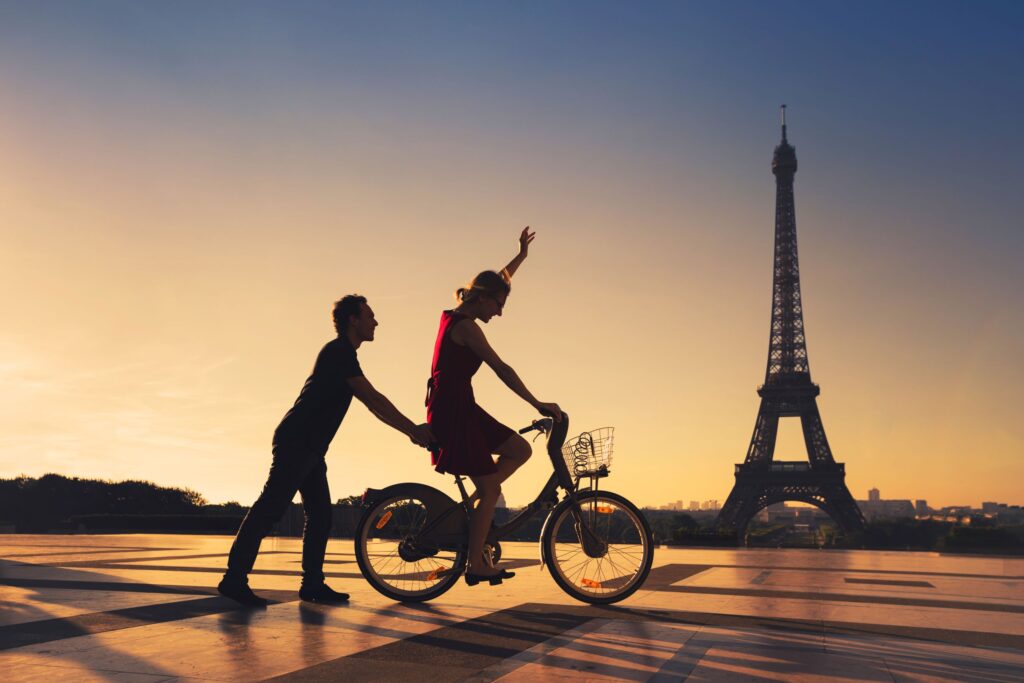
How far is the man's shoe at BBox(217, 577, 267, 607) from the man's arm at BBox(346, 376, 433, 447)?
1.32 meters

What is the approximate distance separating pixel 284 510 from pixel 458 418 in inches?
50.5

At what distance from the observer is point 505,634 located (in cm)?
426

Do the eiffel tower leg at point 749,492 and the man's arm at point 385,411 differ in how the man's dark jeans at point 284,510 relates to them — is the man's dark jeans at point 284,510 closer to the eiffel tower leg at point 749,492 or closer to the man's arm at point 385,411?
the man's arm at point 385,411

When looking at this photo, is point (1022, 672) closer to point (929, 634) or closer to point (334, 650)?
point (929, 634)

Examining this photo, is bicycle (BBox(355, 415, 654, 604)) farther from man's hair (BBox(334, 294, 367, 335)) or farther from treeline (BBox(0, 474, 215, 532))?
treeline (BBox(0, 474, 215, 532))

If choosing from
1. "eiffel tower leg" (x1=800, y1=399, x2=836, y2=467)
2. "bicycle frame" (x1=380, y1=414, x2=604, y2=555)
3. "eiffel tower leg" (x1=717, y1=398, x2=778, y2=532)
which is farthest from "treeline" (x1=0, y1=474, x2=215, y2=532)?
"bicycle frame" (x1=380, y1=414, x2=604, y2=555)

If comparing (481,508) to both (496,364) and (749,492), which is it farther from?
(749,492)

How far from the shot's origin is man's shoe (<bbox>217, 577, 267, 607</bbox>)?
5219mm

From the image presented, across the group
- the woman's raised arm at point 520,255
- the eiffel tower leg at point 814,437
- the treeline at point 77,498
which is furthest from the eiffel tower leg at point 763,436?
the woman's raised arm at point 520,255

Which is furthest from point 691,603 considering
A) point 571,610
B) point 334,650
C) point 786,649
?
point 334,650

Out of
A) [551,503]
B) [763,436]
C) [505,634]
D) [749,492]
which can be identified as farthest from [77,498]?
[505,634]

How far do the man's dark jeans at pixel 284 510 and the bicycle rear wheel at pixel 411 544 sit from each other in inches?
11.9

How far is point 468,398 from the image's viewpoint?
5379 millimetres

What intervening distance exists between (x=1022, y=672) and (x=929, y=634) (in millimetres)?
1112
